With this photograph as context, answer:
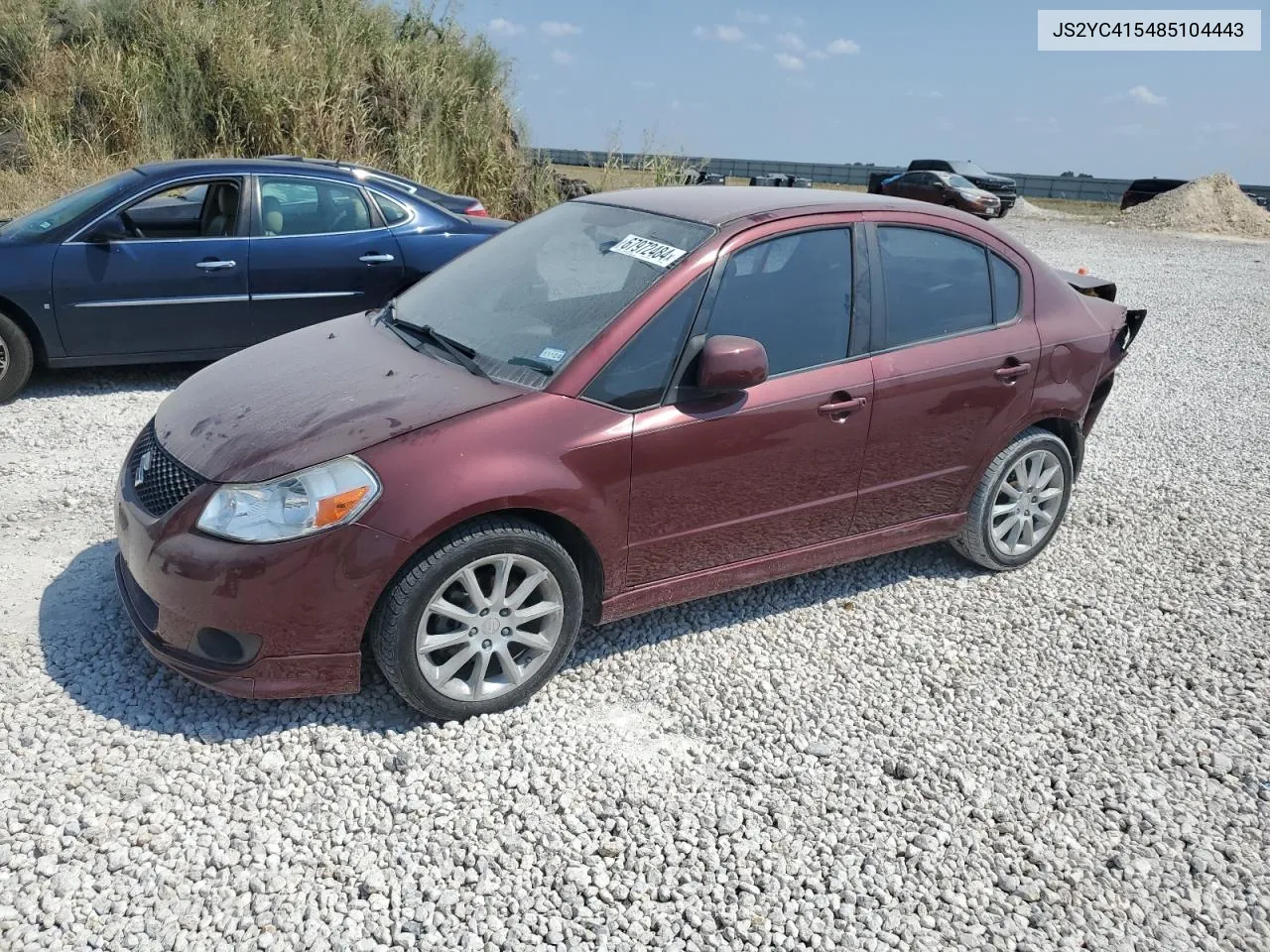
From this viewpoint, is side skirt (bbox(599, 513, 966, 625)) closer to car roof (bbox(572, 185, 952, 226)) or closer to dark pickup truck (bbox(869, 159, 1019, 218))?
car roof (bbox(572, 185, 952, 226))

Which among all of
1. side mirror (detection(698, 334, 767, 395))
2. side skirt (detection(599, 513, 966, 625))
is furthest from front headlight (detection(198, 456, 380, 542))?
side mirror (detection(698, 334, 767, 395))

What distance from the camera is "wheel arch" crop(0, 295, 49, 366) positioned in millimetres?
6336

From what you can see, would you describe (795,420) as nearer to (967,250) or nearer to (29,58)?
(967,250)

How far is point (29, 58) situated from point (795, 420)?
13.7 metres

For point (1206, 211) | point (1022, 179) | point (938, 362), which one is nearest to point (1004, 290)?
point (938, 362)

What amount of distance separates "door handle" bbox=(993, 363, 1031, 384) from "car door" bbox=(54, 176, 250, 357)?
200 inches

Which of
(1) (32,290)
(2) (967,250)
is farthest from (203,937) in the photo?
(1) (32,290)

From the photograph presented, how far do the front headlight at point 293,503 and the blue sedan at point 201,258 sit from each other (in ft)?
13.7

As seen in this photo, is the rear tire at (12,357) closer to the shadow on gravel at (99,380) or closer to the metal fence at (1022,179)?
the shadow on gravel at (99,380)

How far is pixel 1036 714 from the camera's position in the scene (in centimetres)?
368

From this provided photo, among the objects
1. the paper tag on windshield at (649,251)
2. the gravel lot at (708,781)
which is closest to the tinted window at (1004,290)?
the gravel lot at (708,781)

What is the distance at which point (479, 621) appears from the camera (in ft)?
10.9

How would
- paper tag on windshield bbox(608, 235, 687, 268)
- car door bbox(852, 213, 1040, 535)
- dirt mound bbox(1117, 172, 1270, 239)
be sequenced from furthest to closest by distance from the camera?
1. dirt mound bbox(1117, 172, 1270, 239)
2. car door bbox(852, 213, 1040, 535)
3. paper tag on windshield bbox(608, 235, 687, 268)

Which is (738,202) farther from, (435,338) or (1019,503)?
(1019,503)
